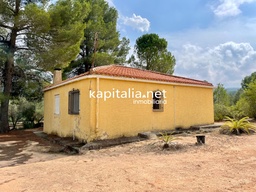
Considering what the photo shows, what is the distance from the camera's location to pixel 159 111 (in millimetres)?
12062

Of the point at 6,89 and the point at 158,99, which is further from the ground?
the point at 6,89

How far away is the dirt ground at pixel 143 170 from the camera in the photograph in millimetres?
4637

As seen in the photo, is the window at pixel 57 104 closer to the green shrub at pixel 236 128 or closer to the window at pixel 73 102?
the window at pixel 73 102

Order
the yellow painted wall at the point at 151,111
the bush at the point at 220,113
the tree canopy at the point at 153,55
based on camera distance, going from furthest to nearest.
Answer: the tree canopy at the point at 153,55 → the bush at the point at 220,113 → the yellow painted wall at the point at 151,111

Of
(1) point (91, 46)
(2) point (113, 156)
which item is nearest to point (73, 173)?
(2) point (113, 156)

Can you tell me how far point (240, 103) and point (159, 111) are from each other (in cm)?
1304

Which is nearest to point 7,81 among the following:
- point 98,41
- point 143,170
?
point 98,41

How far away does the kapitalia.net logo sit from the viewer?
9.89 m

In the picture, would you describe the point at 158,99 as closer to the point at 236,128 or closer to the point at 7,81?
the point at 236,128

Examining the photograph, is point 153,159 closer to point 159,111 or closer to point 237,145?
point 237,145

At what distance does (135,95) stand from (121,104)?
3.17 feet

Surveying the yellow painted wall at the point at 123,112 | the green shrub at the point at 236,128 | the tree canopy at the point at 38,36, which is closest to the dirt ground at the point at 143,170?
the yellow painted wall at the point at 123,112

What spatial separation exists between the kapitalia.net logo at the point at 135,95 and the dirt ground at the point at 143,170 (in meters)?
2.57

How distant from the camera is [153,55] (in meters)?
28.4
